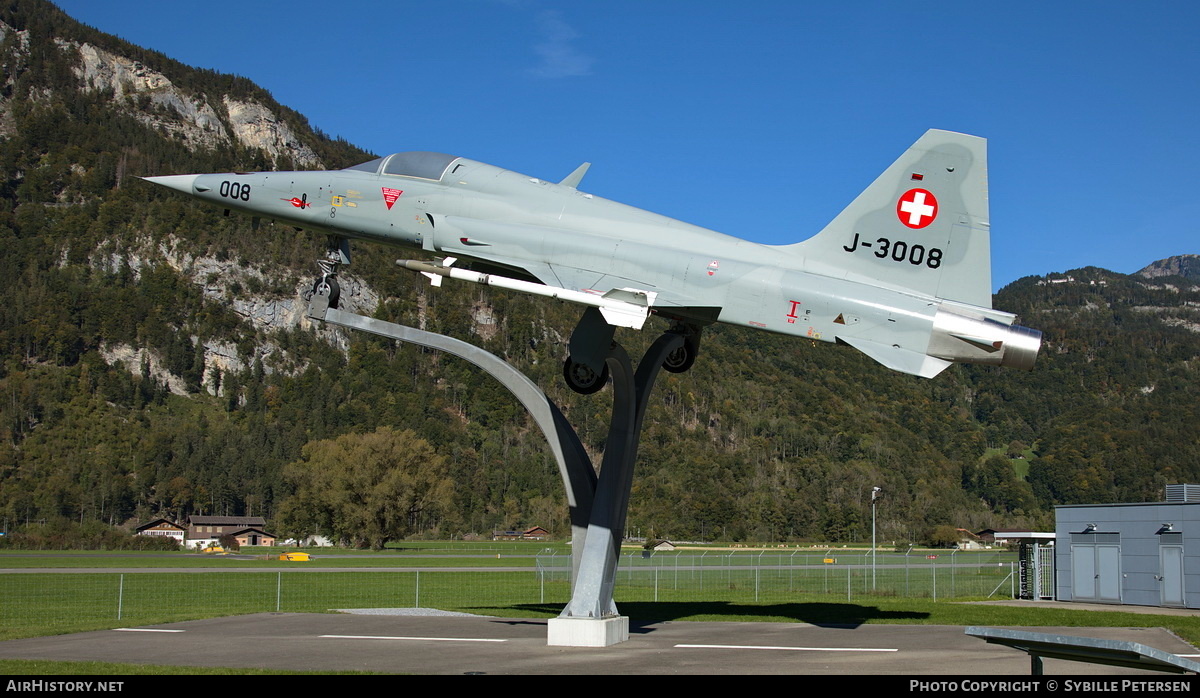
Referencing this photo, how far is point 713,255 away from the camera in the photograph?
18562 mm

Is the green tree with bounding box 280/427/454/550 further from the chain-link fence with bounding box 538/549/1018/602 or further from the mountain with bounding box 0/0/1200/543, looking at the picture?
the chain-link fence with bounding box 538/549/1018/602

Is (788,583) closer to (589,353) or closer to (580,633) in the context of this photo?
(580,633)

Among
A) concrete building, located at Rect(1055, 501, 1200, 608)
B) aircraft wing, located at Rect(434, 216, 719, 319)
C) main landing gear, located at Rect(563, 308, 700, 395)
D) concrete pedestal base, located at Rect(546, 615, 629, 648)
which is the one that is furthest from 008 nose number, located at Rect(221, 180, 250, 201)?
concrete building, located at Rect(1055, 501, 1200, 608)

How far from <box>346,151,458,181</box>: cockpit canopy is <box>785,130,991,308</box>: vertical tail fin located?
680cm

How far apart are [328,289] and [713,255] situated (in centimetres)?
757

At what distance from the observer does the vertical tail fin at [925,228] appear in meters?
17.9

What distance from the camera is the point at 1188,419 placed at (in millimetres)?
186875

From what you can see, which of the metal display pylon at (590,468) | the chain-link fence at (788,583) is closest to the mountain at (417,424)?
the chain-link fence at (788,583)

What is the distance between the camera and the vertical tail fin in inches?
706

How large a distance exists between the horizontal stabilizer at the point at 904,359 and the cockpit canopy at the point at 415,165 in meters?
8.53
